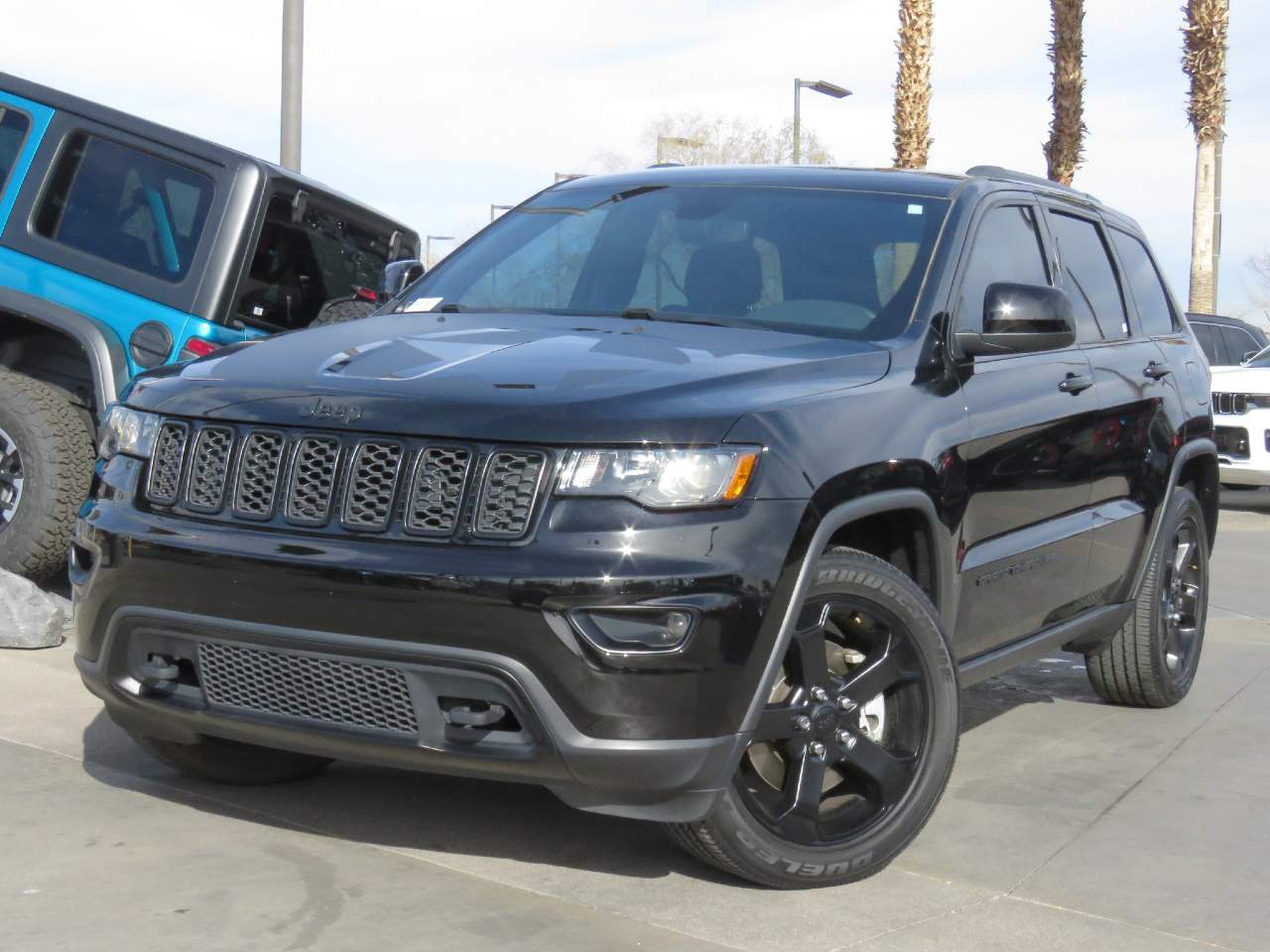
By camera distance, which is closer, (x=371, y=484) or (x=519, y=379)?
(x=371, y=484)

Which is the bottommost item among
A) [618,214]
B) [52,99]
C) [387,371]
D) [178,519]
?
[178,519]

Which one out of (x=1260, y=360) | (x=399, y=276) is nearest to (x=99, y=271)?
(x=399, y=276)

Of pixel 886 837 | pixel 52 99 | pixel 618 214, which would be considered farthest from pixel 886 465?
pixel 52 99

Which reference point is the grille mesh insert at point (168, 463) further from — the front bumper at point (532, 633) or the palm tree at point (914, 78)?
the palm tree at point (914, 78)

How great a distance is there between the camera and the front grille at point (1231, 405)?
46.8 ft

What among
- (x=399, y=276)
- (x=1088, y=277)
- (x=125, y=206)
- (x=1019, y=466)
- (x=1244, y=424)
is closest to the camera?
(x=1019, y=466)

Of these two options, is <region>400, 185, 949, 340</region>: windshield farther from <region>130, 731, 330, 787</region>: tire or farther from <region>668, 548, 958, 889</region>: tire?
<region>130, 731, 330, 787</region>: tire

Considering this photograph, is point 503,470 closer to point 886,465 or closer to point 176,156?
point 886,465

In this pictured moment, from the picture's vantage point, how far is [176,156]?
7.08m

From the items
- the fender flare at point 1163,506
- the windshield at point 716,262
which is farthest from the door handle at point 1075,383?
the fender flare at point 1163,506

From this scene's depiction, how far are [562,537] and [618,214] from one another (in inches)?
80.2

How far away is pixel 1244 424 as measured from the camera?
1416 centimetres

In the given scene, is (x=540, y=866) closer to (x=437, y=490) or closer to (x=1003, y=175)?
(x=437, y=490)

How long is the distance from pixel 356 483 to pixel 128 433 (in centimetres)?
77
